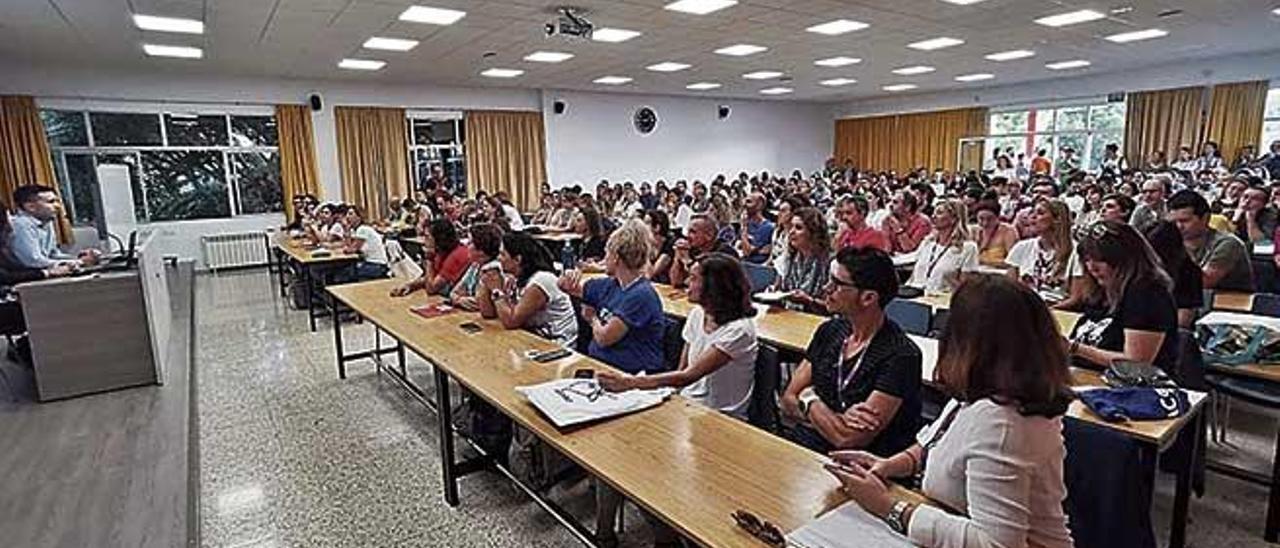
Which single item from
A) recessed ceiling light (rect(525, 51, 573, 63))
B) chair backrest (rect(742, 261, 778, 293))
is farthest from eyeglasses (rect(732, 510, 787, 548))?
recessed ceiling light (rect(525, 51, 573, 63))

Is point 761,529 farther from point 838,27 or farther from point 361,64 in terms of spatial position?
point 361,64

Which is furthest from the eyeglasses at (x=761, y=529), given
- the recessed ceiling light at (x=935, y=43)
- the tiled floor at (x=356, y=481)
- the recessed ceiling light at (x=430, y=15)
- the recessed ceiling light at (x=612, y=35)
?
the recessed ceiling light at (x=935, y=43)

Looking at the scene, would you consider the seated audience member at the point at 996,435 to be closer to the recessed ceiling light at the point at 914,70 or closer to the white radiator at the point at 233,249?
the recessed ceiling light at the point at 914,70

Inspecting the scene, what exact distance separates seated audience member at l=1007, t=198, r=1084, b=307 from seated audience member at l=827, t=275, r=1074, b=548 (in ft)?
9.51

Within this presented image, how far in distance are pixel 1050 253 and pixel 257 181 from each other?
1100 centimetres

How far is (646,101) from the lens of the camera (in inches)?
575

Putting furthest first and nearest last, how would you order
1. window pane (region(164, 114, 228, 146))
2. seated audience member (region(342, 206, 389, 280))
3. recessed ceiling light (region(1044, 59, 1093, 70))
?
recessed ceiling light (region(1044, 59, 1093, 70)), window pane (region(164, 114, 228, 146)), seated audience member (region(342, 206, 389, 280))

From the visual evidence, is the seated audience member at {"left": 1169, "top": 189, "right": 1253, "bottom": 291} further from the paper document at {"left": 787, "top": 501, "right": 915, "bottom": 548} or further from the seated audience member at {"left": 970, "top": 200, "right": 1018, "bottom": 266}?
the paper document at {"left": 787, "top": 501, "right": 915, "bottom": 548}

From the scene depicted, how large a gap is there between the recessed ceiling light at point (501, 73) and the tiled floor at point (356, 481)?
6546 mm

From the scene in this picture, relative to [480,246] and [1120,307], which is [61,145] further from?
[1120,307]

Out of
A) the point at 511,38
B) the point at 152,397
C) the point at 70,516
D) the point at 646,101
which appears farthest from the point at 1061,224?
the point at 646,101

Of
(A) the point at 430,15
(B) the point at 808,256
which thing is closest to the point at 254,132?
(A) the point at 430,15

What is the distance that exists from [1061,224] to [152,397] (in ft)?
18.0

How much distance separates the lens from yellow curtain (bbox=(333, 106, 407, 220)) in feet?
37.3
